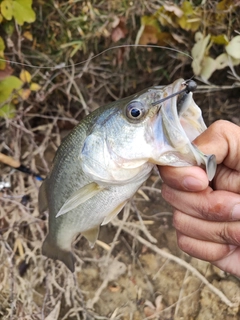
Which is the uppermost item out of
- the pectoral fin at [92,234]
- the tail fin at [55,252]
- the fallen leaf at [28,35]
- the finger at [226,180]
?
the fallen leaf at [28,35]

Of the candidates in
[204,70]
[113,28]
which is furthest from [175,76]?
[113,28]

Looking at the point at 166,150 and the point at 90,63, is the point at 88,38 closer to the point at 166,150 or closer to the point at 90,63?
the point at 90,63

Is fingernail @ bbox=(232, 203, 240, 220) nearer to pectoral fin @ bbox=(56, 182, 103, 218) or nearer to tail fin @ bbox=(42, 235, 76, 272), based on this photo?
pectoral fin @ bbox=(56, 182, 103, 218)

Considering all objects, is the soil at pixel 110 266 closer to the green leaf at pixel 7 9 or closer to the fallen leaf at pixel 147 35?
the fallen leaf at pixel 147 35

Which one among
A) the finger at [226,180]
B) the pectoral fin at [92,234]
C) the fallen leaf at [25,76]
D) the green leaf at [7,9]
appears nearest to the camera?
the finger at [226,180]

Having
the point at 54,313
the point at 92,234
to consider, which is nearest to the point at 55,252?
the point at 92,234

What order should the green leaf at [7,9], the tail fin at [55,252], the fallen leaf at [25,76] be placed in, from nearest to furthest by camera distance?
the tail fin at [55,252] < the green leaf at [7,9] < the fallen leaf at [25,76]

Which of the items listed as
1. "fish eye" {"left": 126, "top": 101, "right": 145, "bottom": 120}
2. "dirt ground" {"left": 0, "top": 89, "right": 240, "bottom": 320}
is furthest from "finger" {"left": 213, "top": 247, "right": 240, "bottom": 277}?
"dirt ground" {"left": 0, "top": 89, "right": 240, "bottom": 320}

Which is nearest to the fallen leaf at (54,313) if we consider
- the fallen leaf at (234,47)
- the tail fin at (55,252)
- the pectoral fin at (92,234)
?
the tail fin at (55,252)
